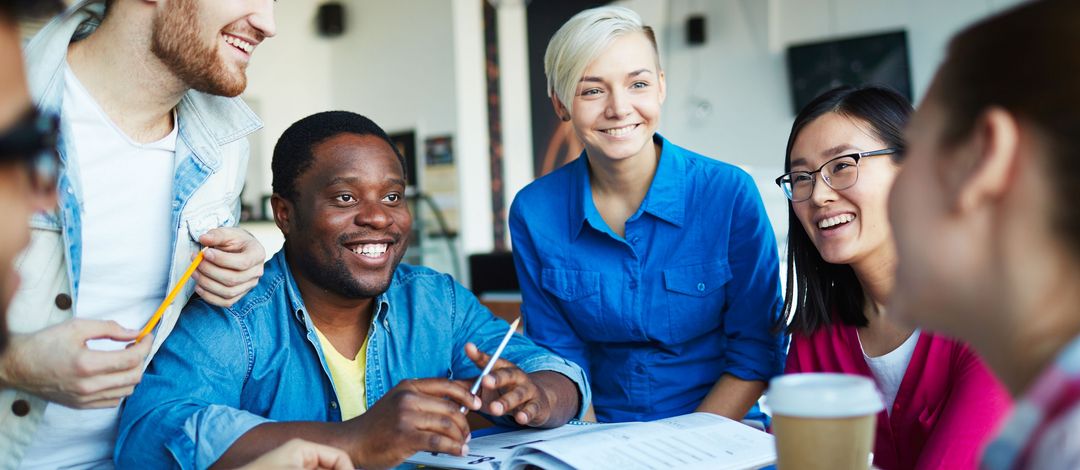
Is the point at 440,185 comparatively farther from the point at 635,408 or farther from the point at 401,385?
the point at 401,385

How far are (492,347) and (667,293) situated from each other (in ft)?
1.43

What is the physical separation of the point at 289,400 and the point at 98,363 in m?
0.40

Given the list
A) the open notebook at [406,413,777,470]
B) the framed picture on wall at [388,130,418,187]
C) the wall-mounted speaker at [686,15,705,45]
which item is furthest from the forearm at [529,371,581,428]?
the wall-mounted speaker at [686,15,705,45]

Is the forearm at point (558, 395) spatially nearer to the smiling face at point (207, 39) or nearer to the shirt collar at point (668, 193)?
the shirt collar at point (668, 193)

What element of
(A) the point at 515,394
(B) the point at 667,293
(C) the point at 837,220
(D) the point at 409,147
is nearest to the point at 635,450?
(A) the point at 515,394

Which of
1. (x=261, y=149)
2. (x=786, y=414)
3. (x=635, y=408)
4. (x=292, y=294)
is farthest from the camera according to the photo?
(x=261, y=149)

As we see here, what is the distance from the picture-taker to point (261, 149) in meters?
6.85

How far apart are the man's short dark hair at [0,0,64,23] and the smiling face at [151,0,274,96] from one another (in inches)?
39.5

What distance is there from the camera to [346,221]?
1689 mm

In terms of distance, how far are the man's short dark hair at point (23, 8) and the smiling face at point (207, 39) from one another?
100 centimetres

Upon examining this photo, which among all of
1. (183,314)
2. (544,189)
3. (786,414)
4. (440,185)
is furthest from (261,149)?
(786,414)

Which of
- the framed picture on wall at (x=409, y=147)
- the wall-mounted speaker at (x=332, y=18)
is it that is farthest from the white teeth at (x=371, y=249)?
the wall-mounted speaker at (x=332, y=18)

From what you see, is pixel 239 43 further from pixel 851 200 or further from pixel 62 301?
pixel 851 200

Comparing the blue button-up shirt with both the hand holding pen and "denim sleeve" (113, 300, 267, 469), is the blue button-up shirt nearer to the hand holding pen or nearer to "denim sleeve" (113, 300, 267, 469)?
the hand holding pen
